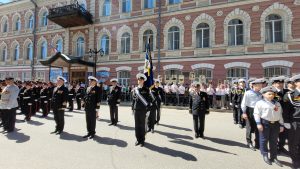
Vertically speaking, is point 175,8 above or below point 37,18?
below

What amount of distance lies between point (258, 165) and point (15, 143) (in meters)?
6.31

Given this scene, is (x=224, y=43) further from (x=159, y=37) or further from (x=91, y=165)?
(x=91, y=165)

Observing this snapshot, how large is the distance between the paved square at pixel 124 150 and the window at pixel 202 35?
1021 centimetres

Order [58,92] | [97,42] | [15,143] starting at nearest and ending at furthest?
[15,143] < [58,92] < [97,42]

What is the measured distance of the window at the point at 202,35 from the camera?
53.5 feet

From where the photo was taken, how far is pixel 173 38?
57.9 feet

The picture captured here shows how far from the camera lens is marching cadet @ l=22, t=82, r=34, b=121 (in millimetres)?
9241

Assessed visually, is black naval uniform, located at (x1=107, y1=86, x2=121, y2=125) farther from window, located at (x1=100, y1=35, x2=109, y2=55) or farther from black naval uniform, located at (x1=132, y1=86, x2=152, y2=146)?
window, located at (x1=100, y1=35, x2=109, y2=55)

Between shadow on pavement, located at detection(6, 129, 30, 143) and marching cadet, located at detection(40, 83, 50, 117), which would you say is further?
marching cadet, located at detection(40, 83, 50, 117)

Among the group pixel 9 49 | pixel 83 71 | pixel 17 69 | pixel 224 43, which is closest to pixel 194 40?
pixel 224 43

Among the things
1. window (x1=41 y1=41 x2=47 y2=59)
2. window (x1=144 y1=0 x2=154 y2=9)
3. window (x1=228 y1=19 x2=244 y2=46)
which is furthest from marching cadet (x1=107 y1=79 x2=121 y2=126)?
window (x1=41 y1=41 x2=47 y2=59)

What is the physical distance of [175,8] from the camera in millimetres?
17578

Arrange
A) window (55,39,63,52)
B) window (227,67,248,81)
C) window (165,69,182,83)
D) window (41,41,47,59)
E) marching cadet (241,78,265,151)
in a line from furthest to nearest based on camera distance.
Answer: window (41,41,47,59), window (55,39,63,52), window (165,69,182,83), window (227,67,248,81), marching cadet (241,78,265,151)

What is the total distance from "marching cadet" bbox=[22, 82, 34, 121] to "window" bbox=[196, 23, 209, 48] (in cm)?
1236
